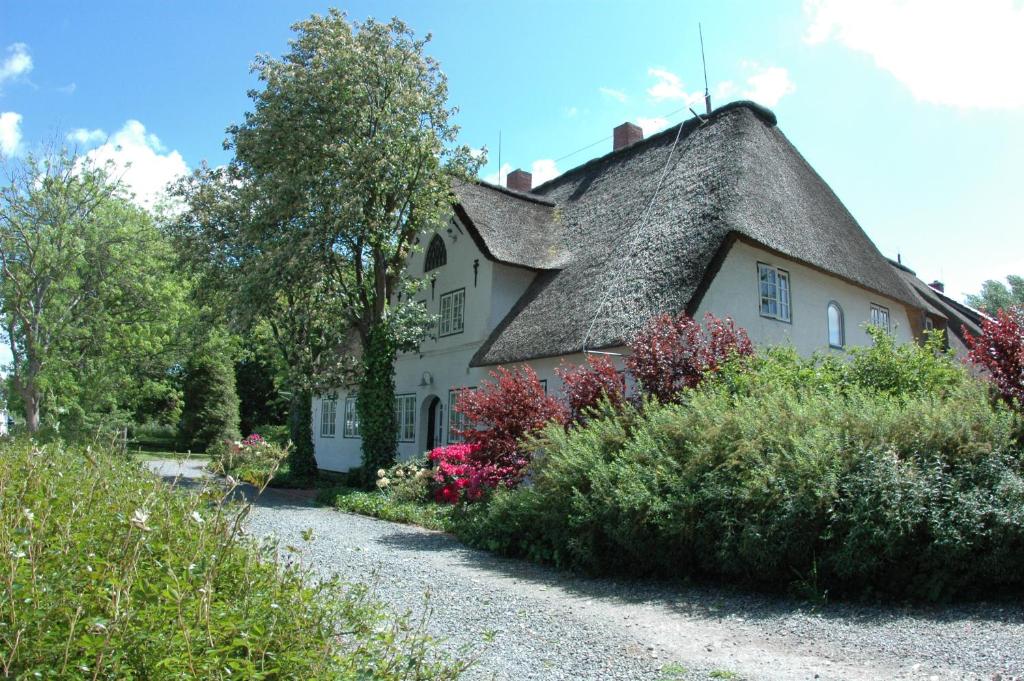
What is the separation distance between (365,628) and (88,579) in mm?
1183

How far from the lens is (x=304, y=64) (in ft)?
56.9

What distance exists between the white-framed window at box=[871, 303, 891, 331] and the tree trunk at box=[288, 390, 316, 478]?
15.0 metres

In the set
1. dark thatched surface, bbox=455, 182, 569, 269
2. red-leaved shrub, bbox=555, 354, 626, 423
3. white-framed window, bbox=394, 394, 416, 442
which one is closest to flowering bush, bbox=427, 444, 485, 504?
red-leaved shrub, bbox=555, 354, 626, 423

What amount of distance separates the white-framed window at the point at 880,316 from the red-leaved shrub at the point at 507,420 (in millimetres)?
11222

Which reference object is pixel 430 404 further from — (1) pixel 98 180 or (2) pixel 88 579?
(2) pixel 88 579

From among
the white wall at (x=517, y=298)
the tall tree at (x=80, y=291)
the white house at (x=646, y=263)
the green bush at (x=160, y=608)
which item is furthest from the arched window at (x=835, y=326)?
the tall tree at (x=80, y=291)

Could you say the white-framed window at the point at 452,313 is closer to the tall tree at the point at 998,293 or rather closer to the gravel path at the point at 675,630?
the gravel path at the point at 675,630

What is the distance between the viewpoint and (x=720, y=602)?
7156 mm

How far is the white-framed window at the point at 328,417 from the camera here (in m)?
27.0

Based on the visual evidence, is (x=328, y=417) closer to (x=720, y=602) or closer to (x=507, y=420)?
(x=507, y=420)

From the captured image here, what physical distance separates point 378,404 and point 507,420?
683 centimetres

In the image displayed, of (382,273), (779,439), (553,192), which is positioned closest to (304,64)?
(382,273)

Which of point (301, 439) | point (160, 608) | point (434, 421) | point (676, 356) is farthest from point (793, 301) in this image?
point (160, 608)

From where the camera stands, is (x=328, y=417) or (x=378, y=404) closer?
(x=378, y=404)
